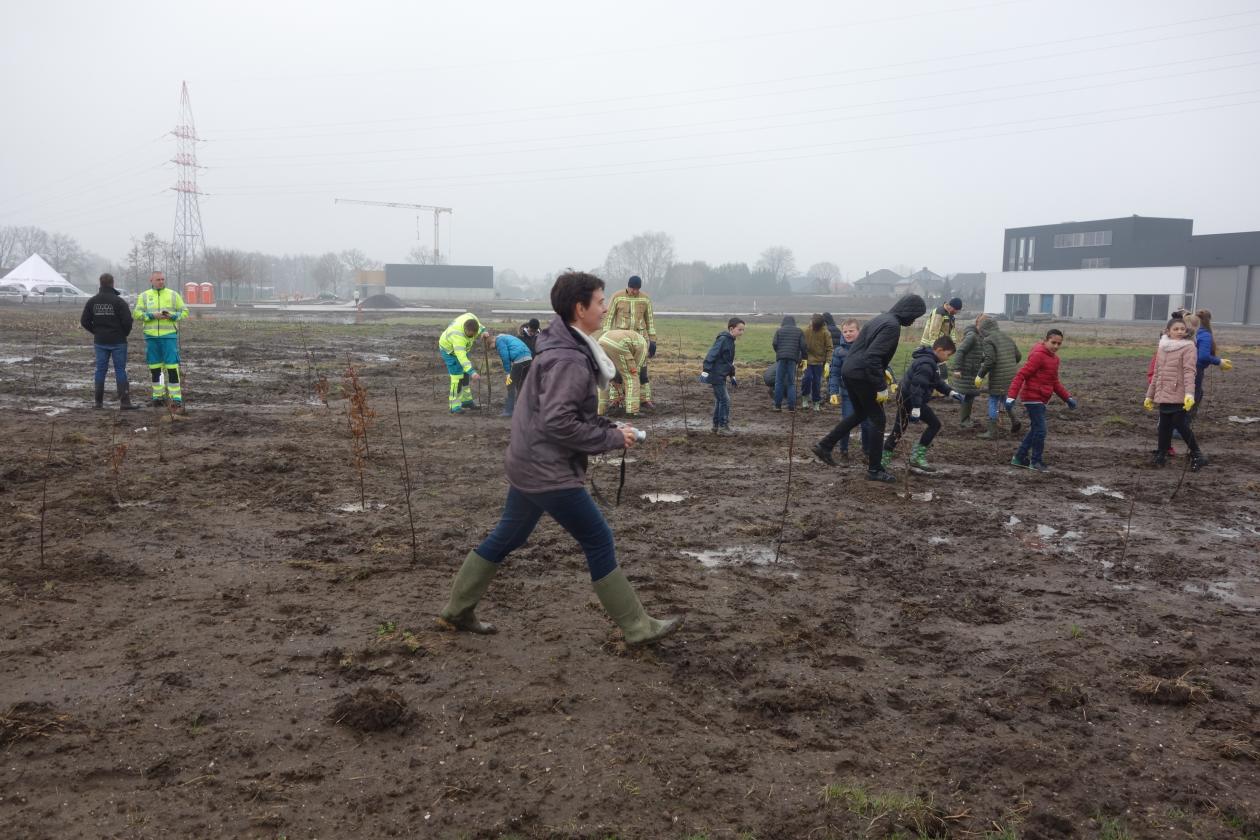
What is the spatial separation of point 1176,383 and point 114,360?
13.1 metres

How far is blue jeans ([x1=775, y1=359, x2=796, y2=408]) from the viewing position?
43.7ft

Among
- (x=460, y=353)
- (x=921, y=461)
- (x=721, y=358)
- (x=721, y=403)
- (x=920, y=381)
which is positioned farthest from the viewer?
(x=460, y=353)

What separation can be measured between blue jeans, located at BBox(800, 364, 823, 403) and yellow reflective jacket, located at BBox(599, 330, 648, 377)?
118 inches

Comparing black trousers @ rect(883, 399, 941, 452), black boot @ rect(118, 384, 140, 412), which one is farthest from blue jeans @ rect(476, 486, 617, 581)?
black boot @ rect(118, 384, 140, 412)

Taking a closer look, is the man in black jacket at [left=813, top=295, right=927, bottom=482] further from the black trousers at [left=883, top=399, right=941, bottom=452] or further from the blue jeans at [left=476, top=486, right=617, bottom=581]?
the blue jeans at [left=476, top=486, right=617, bottom=581]

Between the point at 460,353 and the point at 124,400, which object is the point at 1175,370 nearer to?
the point at 460,353

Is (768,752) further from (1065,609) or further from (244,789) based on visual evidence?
(1065,609)

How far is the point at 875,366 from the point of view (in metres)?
8.56

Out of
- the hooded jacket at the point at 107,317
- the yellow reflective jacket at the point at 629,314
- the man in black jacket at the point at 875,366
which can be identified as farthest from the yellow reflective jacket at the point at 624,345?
the hooded jacket at the point at 107,317

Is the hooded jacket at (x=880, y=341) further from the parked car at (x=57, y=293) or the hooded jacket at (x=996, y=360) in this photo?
the parked car at (x=57, y=293)

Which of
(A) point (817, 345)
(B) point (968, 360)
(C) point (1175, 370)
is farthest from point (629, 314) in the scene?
(C) point (1175, 370)

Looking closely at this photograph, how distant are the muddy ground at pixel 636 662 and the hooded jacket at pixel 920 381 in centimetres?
89

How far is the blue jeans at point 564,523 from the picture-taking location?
169 inches

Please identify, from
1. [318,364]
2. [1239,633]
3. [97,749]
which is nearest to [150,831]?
[97,749]
